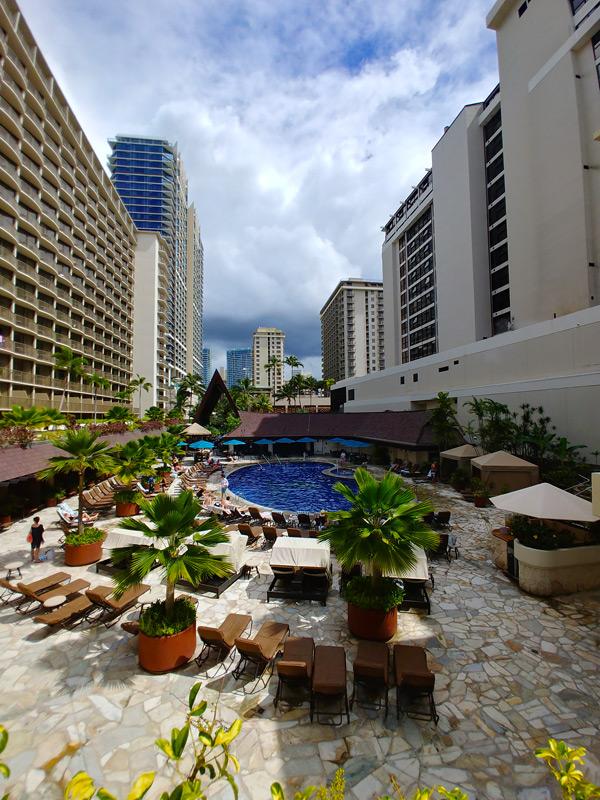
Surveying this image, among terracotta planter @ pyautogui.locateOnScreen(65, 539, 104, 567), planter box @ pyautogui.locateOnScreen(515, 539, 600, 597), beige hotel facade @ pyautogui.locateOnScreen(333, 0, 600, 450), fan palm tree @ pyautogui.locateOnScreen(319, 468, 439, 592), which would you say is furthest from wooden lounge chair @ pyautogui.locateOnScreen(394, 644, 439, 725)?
beige hotel facade @ pyautogui.locateOnScreen(333, 0, 600, 450)

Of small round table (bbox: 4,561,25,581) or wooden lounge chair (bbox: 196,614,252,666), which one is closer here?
wooden lounge chair (bbox: 196,614,252,666)

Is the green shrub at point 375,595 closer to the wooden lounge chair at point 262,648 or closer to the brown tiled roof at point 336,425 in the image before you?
the wooden lounge chair at point 262,648

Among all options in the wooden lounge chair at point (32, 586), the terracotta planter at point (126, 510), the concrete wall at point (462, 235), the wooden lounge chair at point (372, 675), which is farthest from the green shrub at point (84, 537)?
the concrete wall at point (462, 235)

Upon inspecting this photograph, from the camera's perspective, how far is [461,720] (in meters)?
6.24

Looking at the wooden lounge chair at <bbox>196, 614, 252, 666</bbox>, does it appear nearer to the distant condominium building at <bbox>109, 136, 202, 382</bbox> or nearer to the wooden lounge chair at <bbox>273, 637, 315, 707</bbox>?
the wooden lounge chair at <bbox>273, 637, 315, 707</bbox>

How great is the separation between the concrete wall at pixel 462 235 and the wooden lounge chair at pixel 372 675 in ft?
138

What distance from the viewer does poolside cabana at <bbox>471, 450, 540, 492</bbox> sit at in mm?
19328

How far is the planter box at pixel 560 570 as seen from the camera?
1019 cm

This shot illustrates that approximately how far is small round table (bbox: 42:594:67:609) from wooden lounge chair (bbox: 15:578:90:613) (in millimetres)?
40

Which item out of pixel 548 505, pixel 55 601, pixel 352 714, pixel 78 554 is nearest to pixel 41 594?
pixel 55 601

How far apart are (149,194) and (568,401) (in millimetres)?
124255

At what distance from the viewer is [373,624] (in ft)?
27.4

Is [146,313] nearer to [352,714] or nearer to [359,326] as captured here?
[359,326]

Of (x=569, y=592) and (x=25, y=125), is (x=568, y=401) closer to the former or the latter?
(x=569, y=592)
